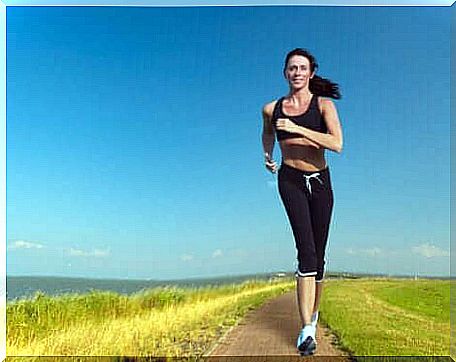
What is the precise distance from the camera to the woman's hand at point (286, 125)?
12969mm

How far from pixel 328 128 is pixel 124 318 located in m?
2.21

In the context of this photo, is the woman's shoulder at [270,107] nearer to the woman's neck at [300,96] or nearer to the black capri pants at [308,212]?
the woman's neck at [300,96]

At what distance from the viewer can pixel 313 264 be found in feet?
42.9

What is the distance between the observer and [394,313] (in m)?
13.2

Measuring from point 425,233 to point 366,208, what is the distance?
1.67ft

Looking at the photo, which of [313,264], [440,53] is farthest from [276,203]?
[440,53]

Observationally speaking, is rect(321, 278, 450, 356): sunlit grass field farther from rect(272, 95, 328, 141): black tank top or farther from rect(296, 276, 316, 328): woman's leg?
rect(272, 95, 328, 141): black tank top

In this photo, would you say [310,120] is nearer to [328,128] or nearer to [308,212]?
[328,128]

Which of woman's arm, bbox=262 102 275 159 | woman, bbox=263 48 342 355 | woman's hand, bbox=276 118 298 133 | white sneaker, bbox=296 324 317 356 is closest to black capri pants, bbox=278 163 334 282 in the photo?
woman, bbox=263 48 342 355

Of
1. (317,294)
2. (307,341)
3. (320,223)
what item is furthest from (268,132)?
(307,341)

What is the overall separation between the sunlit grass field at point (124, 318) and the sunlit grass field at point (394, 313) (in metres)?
0.58

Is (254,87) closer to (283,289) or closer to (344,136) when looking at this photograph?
(344,136)

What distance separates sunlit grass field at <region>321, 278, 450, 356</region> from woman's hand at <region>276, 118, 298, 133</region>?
1245 mm

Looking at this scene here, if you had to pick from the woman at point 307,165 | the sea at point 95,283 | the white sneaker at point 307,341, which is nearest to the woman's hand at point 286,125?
the woman at point 307,165
